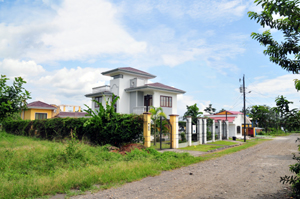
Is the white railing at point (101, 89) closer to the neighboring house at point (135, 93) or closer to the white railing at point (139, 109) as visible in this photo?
the neighboring house at point (135, 93)

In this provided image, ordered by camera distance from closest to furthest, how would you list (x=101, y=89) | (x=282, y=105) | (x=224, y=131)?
(x=282, y=105)
(x=224, y=131)
(x=101, y=89)

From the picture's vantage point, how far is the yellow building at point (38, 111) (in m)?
33.9

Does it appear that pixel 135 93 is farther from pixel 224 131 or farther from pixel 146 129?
pixel 224 131

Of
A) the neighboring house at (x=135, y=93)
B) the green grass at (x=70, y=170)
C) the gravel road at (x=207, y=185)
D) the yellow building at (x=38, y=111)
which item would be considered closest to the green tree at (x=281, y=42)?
the gravel road at (x=207, y=185)

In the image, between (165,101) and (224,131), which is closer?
(165,101)

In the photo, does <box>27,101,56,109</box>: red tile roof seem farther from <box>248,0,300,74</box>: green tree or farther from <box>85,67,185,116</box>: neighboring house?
<box>248,0,300,74</box>: green tree

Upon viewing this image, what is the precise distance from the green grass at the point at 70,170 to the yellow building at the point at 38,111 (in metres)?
26.0

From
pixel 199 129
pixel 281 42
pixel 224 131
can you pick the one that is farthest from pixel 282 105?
pixel 224 131

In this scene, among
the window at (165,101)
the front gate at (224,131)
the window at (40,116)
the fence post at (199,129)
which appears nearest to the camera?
the fence post at (199,129)

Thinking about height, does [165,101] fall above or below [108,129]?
above

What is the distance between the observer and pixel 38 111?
34.8 m

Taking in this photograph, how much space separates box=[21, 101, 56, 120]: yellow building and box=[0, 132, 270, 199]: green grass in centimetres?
2603

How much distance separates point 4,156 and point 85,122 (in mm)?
7158

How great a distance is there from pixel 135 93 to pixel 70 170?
63.1 ft
